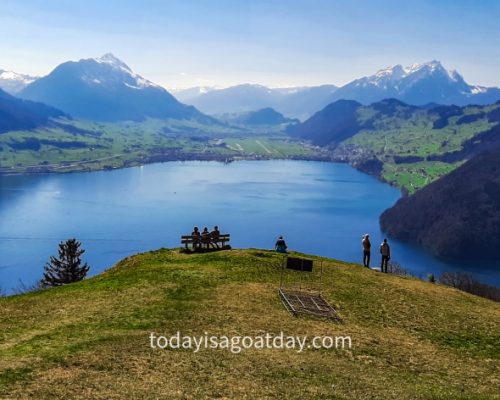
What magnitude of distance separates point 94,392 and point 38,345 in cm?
715

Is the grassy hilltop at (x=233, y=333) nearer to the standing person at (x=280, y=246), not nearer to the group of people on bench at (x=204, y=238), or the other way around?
the group of people on bench at (x=204, y=238)

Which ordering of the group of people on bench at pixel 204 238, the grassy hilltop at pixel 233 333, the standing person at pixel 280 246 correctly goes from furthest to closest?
the standing person at pixel 280 246, the group of people on bench at pixel 204 238, the grassy hilltop at pixel 233 333

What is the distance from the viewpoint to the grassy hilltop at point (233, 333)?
23.0 metres

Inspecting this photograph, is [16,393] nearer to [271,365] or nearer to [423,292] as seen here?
[271,365]

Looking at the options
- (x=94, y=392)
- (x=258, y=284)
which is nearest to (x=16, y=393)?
(x=94, y=392)

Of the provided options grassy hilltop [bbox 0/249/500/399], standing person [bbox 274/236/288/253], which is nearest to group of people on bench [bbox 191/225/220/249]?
grassy hilltop [bbox 0/249/500/399]

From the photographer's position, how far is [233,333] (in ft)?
98.5

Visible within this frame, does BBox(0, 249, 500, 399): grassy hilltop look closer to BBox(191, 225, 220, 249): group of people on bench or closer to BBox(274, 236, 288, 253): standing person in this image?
BBox(191, 225, 220, 249): group of people on bench

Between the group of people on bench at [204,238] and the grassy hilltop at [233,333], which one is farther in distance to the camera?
the group of people on bench at [204,238]

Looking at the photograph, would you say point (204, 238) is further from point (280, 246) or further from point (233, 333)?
point (233, 333)

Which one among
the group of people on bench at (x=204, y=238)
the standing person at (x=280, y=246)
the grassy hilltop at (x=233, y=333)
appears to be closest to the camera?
the grassy hilltop at (x=233, y=333)

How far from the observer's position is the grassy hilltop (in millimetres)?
23047

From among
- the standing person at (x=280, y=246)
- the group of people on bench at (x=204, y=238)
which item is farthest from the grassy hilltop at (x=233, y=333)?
the standing person at (x=280, y=246)

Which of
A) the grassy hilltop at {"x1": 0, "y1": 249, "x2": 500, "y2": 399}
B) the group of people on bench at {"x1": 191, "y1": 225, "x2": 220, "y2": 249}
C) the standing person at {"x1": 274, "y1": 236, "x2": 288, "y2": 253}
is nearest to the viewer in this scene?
the grassy hilltop at {"x1": 0, "y1": 249, "x2": 500, "y2": 399}
